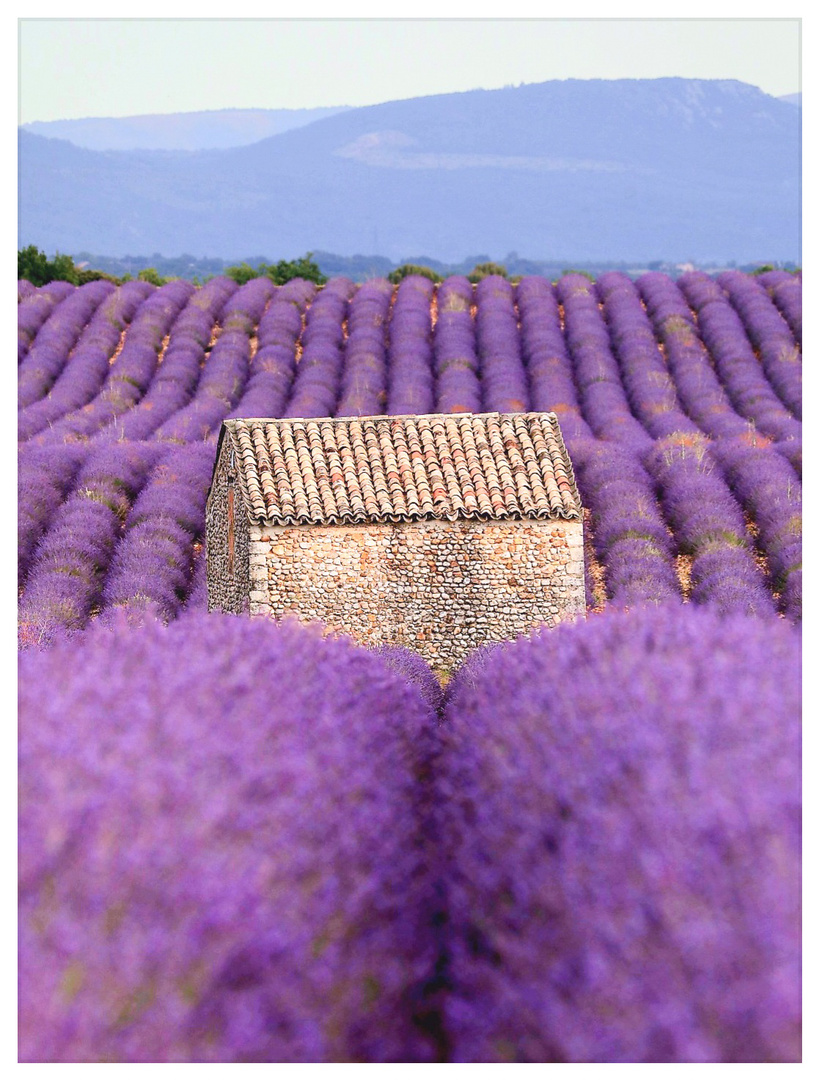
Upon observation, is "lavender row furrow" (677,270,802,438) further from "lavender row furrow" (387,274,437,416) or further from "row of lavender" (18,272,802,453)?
"lavender row furrow" (387,274,437,416)

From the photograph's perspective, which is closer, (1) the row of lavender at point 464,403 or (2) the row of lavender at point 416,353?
(1) the row of lavender at point 464,403

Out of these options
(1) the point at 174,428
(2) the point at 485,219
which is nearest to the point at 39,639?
(1) the point at 174,428

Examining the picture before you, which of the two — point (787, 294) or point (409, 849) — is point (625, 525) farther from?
point (787, 294)

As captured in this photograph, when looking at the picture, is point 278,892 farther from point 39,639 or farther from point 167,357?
point 167,357

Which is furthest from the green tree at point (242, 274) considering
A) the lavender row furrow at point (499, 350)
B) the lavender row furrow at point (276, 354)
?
the lavender row furrow at point (499, 350)

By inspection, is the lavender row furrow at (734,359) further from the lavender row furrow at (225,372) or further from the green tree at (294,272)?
the green tree at (294,272)
